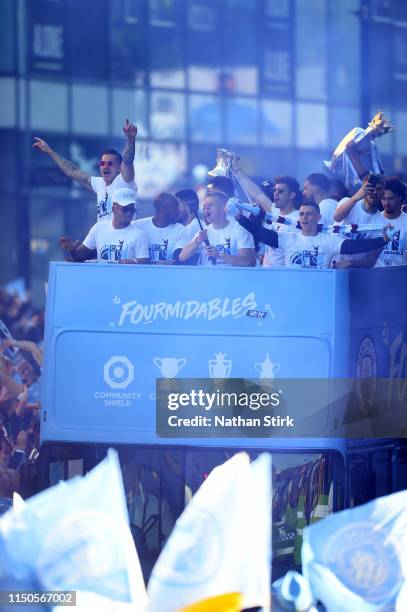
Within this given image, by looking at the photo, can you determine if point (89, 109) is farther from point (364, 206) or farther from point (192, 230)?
point (364, 206)

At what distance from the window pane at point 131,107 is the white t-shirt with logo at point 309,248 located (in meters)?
8.00

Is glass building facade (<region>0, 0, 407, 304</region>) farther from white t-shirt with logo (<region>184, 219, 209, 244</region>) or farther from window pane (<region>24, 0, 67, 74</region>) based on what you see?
white t-shirt with logo (<region>184, 219, 209, 244</region>)

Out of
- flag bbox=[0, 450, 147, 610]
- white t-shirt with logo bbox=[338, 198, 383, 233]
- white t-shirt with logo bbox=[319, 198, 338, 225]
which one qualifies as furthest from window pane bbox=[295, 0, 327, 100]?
flag bbox=[0, 450, 147, 610]

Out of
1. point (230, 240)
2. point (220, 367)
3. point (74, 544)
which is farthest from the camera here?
point (230, 240)

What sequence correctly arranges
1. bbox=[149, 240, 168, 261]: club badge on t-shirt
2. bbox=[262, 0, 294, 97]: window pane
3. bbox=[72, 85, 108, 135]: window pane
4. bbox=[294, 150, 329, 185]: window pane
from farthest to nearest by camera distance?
1. bbox=[72, 85, 108, 135]: window pane
2. bbox=[262, 0, 294, 97]: window pane
3. bbox=[294, 150, 329, 185]: window pane
4. bbox=[149, 240, 168, 261]: club badge on t-shirt

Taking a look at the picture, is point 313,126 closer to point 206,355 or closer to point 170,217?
point 170,217

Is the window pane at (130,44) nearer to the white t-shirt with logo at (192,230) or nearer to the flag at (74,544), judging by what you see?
the white t-shirt with logo at (192,230)

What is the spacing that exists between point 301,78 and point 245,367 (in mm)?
5235

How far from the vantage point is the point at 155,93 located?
47.3ft

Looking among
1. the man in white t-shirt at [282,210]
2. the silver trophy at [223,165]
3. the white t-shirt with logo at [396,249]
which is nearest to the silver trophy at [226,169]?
the silver trophy at [223,165]

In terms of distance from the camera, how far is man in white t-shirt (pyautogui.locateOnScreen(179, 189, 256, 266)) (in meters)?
6.16

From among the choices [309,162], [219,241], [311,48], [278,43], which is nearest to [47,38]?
[278,43]

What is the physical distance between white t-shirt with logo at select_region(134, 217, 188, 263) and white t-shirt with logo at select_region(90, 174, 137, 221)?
0.56 ft

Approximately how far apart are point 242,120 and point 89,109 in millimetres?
2784
